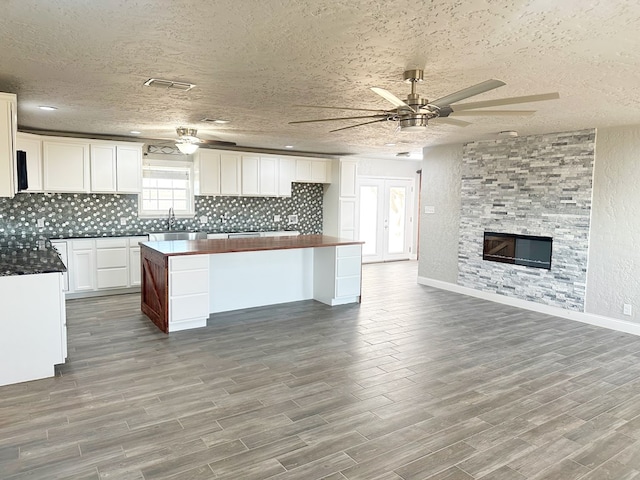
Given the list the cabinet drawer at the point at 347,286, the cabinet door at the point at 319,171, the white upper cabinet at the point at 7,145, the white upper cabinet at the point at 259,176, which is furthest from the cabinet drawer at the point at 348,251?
the white upper cabinet at the point at 7,145

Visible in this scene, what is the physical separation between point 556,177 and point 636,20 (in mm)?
3943

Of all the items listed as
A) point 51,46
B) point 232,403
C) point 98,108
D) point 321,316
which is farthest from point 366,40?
point 321,316

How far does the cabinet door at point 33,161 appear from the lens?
5.86 meters

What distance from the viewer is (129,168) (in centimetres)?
661

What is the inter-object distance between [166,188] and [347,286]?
3.52 m

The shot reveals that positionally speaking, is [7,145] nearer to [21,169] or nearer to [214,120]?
[21,169]

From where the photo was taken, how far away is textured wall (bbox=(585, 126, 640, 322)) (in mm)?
5074

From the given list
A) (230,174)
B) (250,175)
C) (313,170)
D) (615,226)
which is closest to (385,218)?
(313,170)

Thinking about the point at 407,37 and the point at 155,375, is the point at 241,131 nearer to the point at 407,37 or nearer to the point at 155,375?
the point at 155,375

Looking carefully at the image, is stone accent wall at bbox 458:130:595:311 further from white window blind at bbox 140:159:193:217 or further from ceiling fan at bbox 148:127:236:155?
white window blind at bbox 140:159:193:217

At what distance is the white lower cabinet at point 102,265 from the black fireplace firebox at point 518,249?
206 inches

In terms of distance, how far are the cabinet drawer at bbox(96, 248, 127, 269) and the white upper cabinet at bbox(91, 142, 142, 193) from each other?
882mm

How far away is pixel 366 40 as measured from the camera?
97.7 inches

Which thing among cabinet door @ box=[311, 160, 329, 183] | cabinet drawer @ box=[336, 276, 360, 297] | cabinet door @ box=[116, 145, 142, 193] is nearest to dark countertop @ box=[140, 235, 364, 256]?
cabinet drawer @ box=[336, 276, 360, 297]
